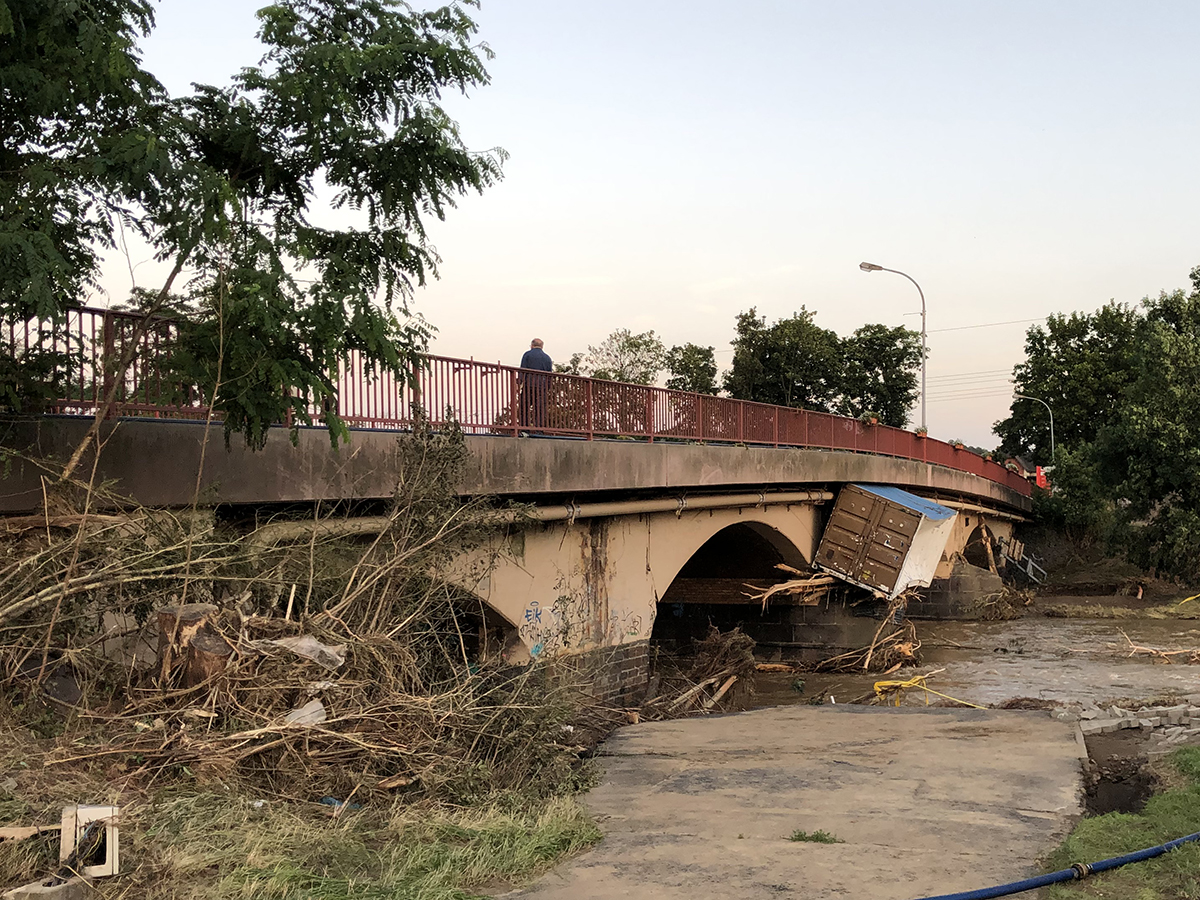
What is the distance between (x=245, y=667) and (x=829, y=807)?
3702 mm

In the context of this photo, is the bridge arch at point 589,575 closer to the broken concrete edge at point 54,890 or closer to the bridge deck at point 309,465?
the bridge deck at point 309,465

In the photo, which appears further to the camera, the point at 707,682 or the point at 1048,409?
the point at 1048,409

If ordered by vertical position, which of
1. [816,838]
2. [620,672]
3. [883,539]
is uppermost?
[883,539]

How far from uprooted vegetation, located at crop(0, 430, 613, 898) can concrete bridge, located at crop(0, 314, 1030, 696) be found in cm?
52

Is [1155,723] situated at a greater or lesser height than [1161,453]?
lesser

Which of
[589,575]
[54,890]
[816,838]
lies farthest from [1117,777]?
[54,890]

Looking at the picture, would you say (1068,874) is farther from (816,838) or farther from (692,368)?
(692,368)

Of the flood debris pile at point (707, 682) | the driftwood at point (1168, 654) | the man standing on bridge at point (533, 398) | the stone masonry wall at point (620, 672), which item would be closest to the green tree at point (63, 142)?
the man standing on bridge at point (533, 398)

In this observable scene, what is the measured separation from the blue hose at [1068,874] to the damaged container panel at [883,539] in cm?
1373

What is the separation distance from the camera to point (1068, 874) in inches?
203

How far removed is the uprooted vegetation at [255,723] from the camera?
4.83 metres

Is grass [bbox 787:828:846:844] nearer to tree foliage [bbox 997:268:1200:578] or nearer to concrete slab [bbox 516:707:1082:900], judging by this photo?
concrete slab [bbox 516:707:1082:900]

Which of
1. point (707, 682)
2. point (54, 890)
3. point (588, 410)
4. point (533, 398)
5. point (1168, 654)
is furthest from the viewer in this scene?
point (1168, 654)

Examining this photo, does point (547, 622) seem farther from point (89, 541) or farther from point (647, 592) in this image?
point (89, 541)
